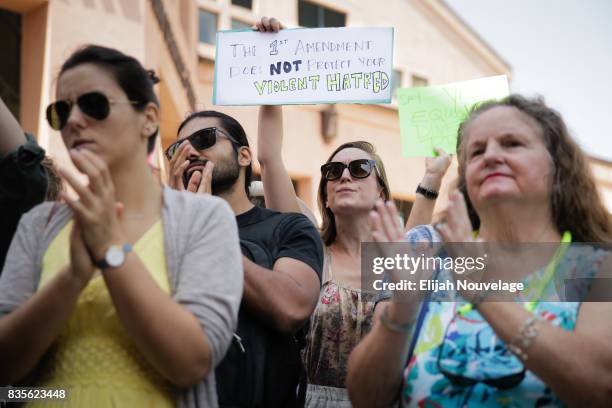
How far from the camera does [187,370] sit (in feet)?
5.96

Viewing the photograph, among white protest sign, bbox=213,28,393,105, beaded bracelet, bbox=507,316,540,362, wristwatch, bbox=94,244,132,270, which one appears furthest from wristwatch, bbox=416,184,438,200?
wristwatch, bbox=94,244,132,270

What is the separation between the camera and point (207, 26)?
13.4 m

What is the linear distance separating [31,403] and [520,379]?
128 cm

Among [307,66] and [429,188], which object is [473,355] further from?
[307,66]

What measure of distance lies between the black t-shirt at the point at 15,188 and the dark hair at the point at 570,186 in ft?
4.58

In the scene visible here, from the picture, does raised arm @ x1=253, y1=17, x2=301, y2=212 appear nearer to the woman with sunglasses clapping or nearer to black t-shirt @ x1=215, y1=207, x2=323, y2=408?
black t-shirt @ x1=215, y1=207, x2=323, y2=408

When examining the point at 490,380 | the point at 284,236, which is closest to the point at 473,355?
the point at 490,380

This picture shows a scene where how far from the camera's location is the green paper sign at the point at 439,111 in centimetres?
390

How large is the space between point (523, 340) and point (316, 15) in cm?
1396

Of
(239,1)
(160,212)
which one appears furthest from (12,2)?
(239,1)

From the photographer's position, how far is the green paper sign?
390 cm

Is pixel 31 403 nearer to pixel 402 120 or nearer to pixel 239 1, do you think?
pixel 402 120

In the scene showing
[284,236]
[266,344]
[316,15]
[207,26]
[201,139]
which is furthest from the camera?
[316,15]

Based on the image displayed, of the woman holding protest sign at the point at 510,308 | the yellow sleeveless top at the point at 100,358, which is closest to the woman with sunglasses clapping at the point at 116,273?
the yellow sleeveless top at the point at 100,358
